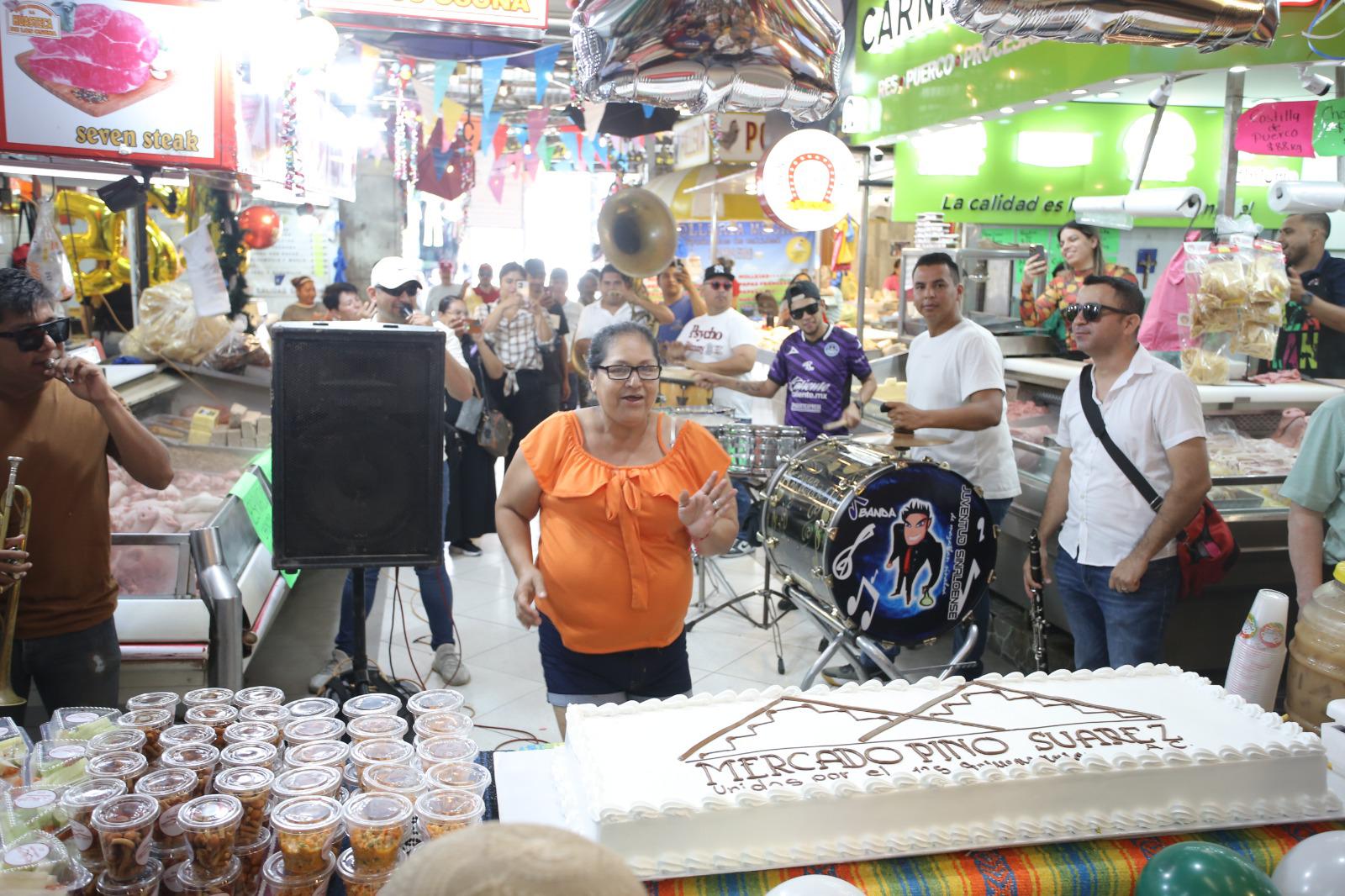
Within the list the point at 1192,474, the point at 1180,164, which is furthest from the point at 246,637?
the point at 1180,164

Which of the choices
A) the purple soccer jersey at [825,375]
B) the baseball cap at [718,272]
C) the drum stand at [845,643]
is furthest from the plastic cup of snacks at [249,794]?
the baseball cap at [718,272]

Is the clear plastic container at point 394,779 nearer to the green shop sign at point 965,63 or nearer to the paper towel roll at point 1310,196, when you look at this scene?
the green shop sign at point 965,63

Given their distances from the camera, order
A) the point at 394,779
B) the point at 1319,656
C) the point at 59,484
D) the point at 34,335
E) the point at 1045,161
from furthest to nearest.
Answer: the point at 1045,161
the point at 59,484
the point at 34,335
the point at 1319,656
the point at 394,779

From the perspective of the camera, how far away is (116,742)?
176 centimetres

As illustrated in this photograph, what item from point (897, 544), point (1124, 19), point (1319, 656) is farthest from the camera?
point (897, 544)

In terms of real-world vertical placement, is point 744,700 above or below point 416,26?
below

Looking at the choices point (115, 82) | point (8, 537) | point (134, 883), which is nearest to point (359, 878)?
point (134, 883)

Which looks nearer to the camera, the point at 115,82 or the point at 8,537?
the point at 8,537

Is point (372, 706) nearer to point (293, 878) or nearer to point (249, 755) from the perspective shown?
point (249, 755)

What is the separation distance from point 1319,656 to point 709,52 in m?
1.86

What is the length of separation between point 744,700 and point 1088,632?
2165mm

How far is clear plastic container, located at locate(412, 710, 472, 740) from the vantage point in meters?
A: 1.87

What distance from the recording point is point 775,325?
11.0m

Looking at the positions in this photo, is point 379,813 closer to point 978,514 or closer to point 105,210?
point 978,514
